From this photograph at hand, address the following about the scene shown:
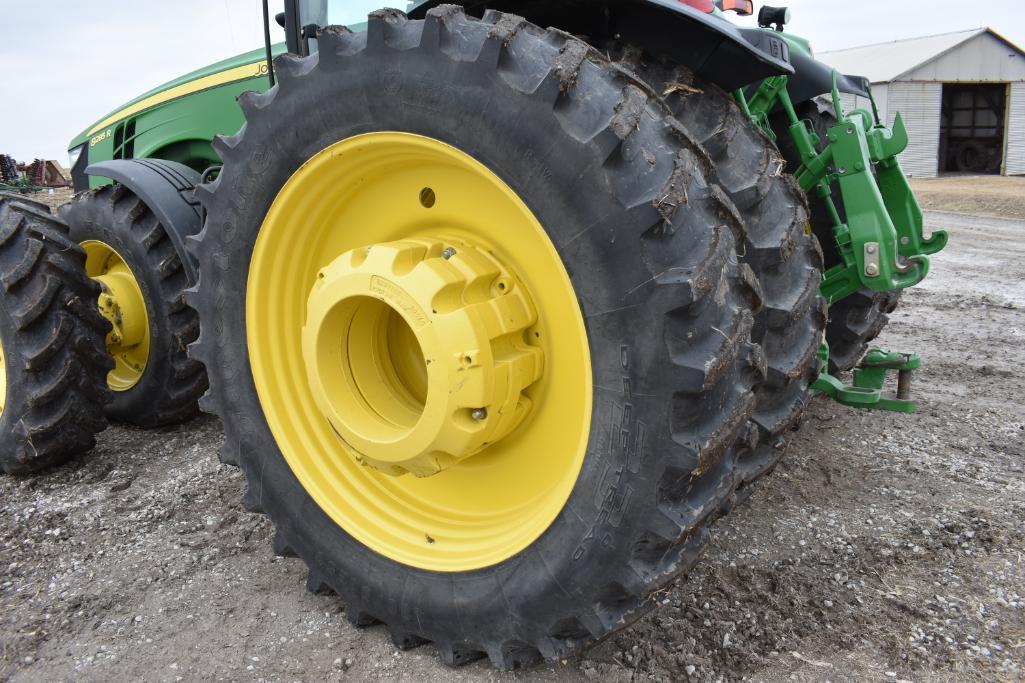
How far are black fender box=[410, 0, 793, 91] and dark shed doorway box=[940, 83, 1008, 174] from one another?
2451 cm

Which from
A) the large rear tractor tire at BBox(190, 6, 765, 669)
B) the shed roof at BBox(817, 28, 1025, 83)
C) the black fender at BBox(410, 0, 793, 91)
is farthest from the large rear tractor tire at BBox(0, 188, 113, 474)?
the shed roof at BBox(817, 28, 1025, 83)

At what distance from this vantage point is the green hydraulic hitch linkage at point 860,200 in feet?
7.85

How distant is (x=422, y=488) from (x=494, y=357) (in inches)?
22.3

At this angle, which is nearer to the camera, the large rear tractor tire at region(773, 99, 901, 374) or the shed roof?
the large rear tractor tire at region(773, 99, 901, 374)

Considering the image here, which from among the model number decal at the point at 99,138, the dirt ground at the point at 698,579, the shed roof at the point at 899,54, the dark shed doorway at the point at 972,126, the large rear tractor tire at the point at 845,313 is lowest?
the dirt ground at the point at 698,579

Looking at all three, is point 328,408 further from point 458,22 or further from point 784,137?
point 784,137

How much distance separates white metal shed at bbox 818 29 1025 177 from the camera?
21.6 metres

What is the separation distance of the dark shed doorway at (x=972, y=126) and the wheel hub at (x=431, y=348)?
992 inches

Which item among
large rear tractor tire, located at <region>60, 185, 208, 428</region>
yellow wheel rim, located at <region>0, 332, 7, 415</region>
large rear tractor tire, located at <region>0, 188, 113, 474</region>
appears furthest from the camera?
large rear tractor tire, located at <region>60, 185, 208, 428</region>

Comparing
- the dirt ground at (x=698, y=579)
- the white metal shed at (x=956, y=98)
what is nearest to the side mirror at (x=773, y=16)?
the dirt ground at (x=698, y=579)

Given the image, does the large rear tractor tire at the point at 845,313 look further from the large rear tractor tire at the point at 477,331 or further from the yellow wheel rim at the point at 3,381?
the yellow wheel rim at the point at 3,381

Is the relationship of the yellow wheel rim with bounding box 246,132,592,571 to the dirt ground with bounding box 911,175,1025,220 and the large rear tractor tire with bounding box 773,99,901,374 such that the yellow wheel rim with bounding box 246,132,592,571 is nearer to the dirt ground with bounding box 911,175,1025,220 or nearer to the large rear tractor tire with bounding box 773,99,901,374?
the large rear tractor tire with bounding box 773,99,901,374

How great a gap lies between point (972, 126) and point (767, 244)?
26.0 metres

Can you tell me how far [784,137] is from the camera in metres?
2.85
